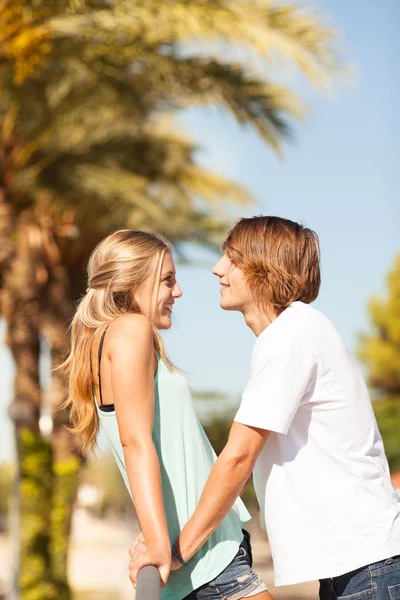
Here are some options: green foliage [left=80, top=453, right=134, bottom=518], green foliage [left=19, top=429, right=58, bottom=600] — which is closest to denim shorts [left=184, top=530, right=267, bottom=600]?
green foliage [left=19, top=429, right=58, bottom=600]

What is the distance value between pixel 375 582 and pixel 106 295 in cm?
94

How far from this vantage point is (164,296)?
2.16 meters

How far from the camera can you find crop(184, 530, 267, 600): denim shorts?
1951mm

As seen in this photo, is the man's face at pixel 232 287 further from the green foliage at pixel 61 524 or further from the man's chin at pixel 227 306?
the green foliage at pixel 61 524

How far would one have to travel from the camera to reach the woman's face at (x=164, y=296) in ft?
7.00

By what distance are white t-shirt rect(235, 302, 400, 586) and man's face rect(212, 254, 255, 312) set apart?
0.49 ft

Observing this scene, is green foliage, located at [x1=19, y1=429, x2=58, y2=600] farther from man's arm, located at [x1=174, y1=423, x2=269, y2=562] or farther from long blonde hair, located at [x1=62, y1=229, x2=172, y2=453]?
man's arm, located at [x1=174, y1=423, x2=269, y2=562]

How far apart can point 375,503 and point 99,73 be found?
754 cm

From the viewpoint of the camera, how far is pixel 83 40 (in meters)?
8.45

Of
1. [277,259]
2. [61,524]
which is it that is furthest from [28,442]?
[277,259]

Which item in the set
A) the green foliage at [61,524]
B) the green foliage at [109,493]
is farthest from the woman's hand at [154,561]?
the green foliage at [109,493]

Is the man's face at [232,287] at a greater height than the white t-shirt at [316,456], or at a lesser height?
greater

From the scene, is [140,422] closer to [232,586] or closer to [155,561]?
[155,561]

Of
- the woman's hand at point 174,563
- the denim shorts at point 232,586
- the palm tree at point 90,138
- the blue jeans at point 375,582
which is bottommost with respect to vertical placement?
the blue jeans at point 375,582
